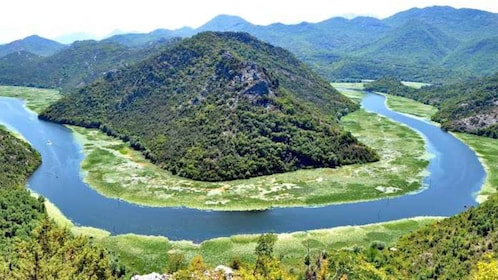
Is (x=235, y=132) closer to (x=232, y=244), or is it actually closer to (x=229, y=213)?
(x=229, y=213)

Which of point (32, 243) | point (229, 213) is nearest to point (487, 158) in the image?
point (229, 213)

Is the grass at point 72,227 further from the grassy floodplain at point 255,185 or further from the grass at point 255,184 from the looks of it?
the grass at point 255,184

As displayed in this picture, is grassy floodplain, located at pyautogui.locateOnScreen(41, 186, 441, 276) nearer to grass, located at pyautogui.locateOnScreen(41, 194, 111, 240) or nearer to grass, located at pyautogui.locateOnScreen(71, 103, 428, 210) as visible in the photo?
grass, located at pyautogui.locateOnScreen(41, 194, 111, 240)

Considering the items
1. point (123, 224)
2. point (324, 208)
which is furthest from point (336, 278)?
point (123, 224)

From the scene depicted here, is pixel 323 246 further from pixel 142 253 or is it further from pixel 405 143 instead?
pixel 405 143

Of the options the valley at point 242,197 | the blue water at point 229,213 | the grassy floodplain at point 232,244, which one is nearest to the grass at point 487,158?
the valley at point 242,197

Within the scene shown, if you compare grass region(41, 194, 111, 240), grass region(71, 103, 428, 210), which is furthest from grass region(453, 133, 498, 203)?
grass region(41, 194, 111, 240)
